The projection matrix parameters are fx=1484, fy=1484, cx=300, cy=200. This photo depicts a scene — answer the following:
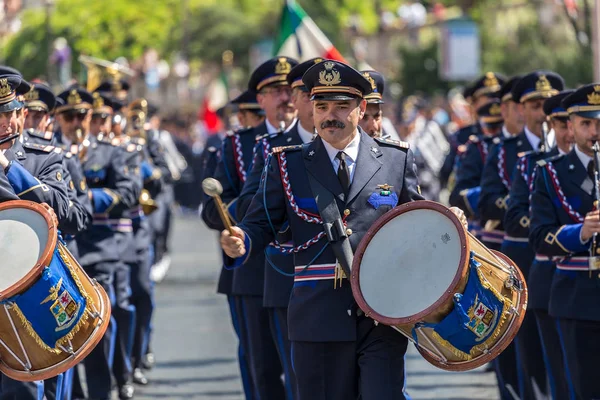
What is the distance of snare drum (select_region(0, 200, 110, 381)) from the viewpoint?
6.79 metres

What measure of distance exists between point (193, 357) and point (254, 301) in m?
3.69

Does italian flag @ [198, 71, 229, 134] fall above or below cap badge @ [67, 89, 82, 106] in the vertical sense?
below

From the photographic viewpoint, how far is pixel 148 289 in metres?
12.3

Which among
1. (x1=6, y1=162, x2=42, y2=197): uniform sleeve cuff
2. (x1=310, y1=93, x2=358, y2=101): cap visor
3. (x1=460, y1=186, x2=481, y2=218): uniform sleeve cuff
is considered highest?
(x1=310, y1=93, x2=358, y2=101): cap visor

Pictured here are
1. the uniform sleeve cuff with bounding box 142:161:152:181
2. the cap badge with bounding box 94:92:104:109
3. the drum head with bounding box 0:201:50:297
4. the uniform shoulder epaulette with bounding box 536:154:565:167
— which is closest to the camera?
the drum head with bounding box 0:201:50:297

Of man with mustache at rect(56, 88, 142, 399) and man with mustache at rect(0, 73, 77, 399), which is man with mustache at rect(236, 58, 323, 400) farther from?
man with mustache at rect(56, 88, 142, 399)

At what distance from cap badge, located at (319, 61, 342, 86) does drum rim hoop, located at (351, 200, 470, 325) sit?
2.28 feet

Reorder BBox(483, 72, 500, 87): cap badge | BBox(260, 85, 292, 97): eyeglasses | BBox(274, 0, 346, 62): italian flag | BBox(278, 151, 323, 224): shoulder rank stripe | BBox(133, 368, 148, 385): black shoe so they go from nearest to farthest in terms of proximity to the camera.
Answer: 1. BBox(278, 151, 323, 224): shoulder rank stripe
2. BBox(260, 85, 292, 97): eyeglasses
3. BBox(133, 368, 148, 385): black shoe
4. BBox(483, 72, 500, 87): cap badge
5. BBox(274, 0, 346, 62): italian flag

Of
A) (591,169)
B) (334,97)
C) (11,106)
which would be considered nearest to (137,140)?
(11,106)

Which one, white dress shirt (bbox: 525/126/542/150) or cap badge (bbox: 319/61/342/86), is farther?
white dress shirt (bbox: 525/126/542/150)

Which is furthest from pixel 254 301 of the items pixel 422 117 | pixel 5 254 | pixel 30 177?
pixel 422 117

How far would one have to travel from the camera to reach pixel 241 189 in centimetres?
948

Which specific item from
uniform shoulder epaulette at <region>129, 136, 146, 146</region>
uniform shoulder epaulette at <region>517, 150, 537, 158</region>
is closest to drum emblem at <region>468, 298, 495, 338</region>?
uniform shoulder epaulette at <region>517, 150, 537, 158</region>

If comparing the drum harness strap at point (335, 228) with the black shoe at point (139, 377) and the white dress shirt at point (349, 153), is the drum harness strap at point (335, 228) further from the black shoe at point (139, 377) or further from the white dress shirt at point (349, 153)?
the black shoe at point (139, 377)
